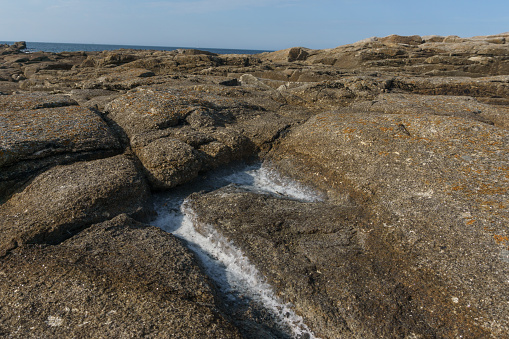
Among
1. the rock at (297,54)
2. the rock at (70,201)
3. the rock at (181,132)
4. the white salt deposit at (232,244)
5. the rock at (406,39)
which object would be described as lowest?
the white salt deposit at (232,244)

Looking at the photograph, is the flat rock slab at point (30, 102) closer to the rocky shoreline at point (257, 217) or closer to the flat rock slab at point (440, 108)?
the rocky shoreline at point (257, 217)

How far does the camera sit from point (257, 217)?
9.26 meters

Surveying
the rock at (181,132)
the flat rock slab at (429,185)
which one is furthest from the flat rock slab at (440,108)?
the rock at (181,132)

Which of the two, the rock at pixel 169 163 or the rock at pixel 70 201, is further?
the rock at pixel 169 163

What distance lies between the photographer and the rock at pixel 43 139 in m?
9.89

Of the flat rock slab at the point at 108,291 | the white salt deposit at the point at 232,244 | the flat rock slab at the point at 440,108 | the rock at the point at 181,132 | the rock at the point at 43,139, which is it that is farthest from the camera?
the flat rock slab at the point at 440,108

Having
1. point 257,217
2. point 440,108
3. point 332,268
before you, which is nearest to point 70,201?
point 257,217

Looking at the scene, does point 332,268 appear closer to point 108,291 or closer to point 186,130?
point 108,291

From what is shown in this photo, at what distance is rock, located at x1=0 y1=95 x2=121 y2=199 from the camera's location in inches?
389

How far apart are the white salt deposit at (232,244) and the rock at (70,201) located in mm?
1130

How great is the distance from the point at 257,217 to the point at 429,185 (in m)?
5.26

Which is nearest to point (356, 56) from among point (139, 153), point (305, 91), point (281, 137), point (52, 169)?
point (305, 91)

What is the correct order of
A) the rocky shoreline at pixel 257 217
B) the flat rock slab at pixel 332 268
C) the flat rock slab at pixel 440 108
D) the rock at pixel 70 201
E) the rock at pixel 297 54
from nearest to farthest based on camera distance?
1. the rocky shoreline at pixel 257 217
2. the flat rock slab at pixel 332 268
3. the rock at pixel 70 201
4. the flat rock slab at pixel 440 108
5. the rock at pixel 297 54

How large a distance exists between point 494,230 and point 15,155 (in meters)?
13.9
